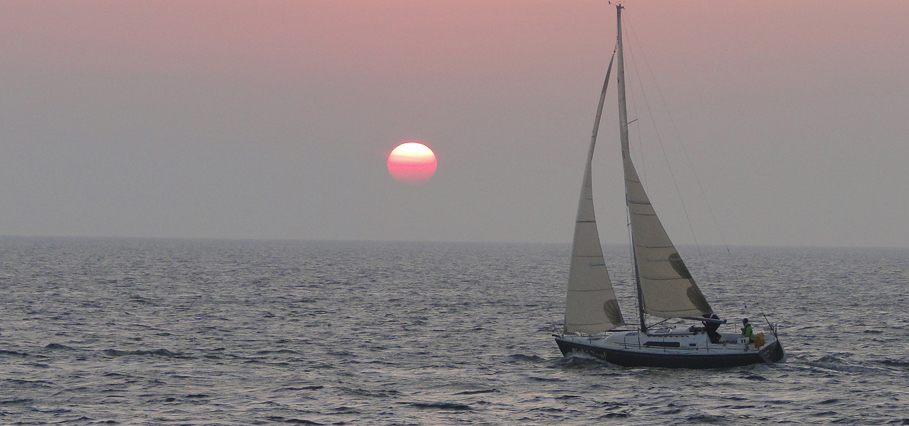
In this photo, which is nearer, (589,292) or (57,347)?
(589,292)

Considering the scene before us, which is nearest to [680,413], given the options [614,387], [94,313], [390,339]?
[614,387]

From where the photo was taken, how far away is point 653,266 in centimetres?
3838

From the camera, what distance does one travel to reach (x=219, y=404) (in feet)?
102

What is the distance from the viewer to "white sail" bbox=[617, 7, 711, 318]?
3828 centimetres

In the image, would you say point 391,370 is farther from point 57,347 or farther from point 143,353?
point 57,347

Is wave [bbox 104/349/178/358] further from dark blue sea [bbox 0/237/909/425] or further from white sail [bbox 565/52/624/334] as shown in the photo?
white sail [bbox 565/52/624/334]

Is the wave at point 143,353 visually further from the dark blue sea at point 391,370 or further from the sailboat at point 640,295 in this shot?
the sailboat at point 640,295

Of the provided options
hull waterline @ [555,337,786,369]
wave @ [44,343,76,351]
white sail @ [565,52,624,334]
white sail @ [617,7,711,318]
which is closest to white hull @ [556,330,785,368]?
hull waterline @ [555,337,786,369]

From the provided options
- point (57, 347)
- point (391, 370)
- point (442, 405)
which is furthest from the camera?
point (57, 347)

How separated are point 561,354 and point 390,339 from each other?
34.3ft

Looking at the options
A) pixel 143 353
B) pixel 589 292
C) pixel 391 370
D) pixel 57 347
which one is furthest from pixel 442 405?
pixel 57 347

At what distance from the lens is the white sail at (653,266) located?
38.3m

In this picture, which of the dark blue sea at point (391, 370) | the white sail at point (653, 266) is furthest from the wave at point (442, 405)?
the white sail at point (653, 266)

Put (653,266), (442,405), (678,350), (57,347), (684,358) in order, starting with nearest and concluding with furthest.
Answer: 1. (442,405)
2. (684,358)
3. (678,350)
4. (653,266)
5. (57,347)
